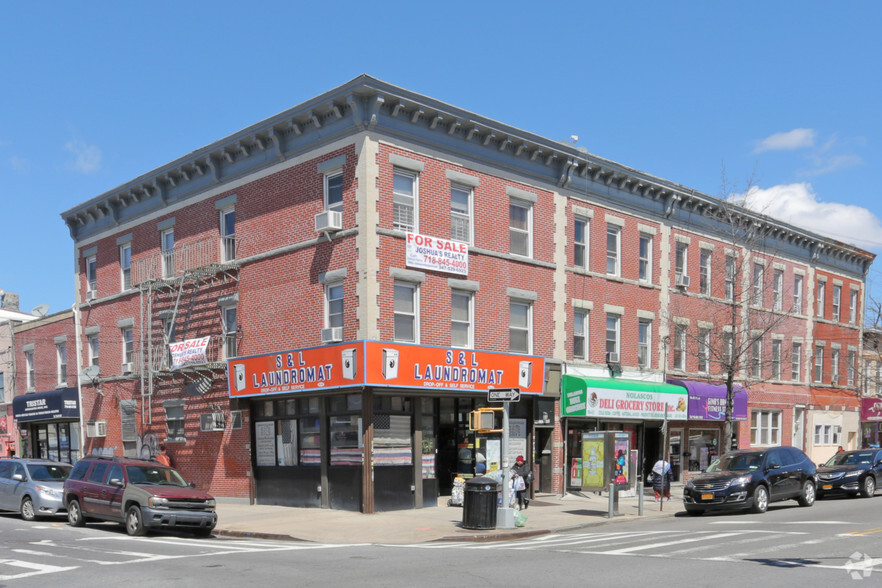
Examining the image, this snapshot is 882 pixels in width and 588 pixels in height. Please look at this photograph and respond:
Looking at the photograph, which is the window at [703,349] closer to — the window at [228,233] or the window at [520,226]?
A: the window at [520,226]

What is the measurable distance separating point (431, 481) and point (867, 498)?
13713mm

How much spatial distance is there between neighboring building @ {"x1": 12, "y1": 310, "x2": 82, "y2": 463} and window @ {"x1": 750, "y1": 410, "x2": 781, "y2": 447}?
2775 centimetres

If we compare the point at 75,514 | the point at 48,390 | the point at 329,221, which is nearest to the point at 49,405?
the point at 48,390

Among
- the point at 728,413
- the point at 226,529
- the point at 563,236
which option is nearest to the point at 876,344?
the point at 728,413

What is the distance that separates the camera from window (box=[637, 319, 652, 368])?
3073cm

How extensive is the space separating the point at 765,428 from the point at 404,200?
22.1 metres

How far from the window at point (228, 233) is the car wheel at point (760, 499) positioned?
16701mm

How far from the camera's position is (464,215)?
81.3 feet

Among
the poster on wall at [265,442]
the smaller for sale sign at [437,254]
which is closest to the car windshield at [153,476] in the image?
the poster on wall at [265,442]

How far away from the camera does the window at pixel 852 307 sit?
4312cm

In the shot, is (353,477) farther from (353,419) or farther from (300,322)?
(300,322)

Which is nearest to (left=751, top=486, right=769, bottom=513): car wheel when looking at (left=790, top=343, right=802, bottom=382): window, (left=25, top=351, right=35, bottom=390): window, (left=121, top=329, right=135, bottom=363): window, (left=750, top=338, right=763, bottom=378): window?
(left=750, top=338, right=763, bottom=378): window

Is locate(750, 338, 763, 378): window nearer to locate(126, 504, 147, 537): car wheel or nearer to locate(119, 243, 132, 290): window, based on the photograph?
locate(119, 243, 132, 290): window

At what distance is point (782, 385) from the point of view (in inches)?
1487
